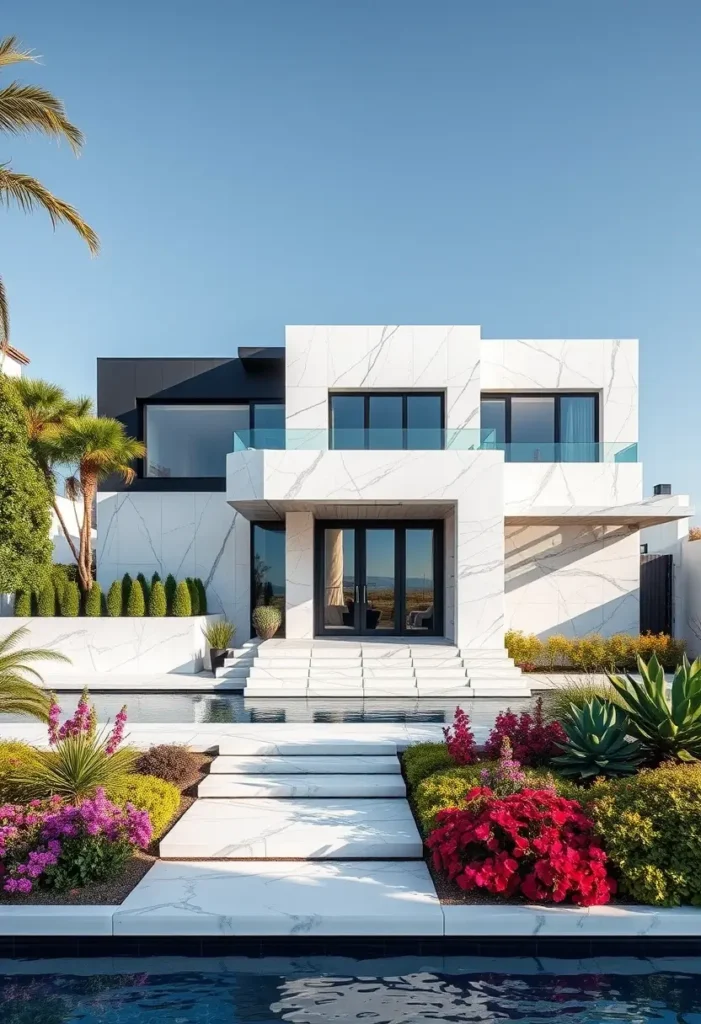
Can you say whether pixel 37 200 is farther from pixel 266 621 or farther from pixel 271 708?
pixel 266 621

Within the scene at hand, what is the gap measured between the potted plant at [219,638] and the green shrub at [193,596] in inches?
21.4

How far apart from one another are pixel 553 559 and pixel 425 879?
44.2 feet

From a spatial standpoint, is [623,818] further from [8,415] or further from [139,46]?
[139,46]

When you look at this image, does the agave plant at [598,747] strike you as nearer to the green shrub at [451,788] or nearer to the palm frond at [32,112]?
the green shrub at [451,788]

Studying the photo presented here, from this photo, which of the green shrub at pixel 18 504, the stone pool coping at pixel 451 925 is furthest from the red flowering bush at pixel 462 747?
the green shrub at pixel 18 504

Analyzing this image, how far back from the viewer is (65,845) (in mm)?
5305

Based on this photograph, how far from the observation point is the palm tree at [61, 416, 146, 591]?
15977mm

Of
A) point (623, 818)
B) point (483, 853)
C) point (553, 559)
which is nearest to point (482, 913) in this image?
point (483, 853)

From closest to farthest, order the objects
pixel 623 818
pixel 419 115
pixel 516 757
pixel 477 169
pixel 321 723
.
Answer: pixel 623 818 < pixel 516 757 < pixel 321 723 < pixel 419 115 < pixel 477 169

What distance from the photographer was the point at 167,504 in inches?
739

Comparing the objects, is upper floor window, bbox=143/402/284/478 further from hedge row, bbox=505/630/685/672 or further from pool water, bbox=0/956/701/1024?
pool water, bbox=0/956/701/1024

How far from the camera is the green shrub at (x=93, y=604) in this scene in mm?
16016

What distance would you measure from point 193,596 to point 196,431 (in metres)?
5.14

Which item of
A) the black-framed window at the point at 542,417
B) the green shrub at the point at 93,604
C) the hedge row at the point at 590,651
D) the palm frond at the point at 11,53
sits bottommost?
the hedge row at the point at 590,651
